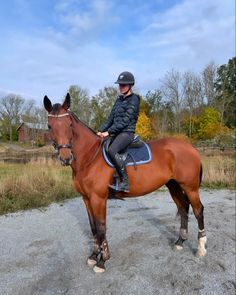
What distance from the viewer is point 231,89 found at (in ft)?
134

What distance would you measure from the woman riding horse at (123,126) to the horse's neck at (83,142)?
8.1 inches

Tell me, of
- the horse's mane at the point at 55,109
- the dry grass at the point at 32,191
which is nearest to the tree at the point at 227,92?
the dry grass at the point at 32,191

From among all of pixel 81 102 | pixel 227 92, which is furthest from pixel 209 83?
pixel 81 102

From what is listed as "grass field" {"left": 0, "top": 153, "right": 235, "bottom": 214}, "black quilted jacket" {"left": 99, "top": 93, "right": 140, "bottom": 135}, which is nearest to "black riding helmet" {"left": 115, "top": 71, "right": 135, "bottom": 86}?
"black quilted jacket" {"left": 99, "top": 93, "right": 140, "bottom": 135}

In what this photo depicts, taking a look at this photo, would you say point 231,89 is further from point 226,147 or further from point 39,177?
point 39,177

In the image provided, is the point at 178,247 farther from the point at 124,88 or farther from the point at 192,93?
the point at 192,93

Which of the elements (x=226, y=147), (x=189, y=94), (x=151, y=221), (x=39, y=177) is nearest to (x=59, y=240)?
(x=151, y=221)

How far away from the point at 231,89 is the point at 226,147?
19304 mm

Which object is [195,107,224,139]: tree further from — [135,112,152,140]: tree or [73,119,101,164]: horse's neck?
[73,119,101,164]: horse's neck

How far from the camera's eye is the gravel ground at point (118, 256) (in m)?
3.53

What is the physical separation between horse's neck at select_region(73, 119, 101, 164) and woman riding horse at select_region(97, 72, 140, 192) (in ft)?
0.68

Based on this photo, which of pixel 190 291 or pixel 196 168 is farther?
pixel 196 168

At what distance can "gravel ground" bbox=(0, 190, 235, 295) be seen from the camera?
3.53 m

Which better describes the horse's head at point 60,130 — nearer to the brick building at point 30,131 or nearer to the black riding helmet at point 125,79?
the black riding helmet at point 125,79
